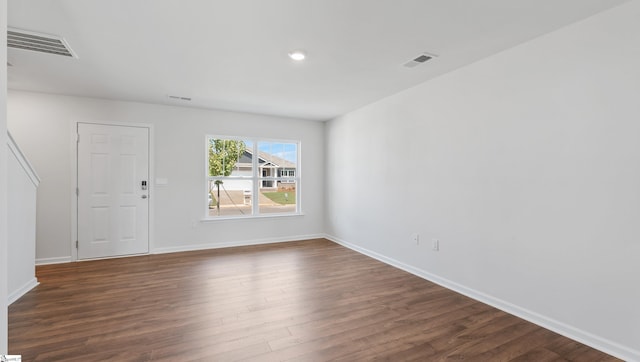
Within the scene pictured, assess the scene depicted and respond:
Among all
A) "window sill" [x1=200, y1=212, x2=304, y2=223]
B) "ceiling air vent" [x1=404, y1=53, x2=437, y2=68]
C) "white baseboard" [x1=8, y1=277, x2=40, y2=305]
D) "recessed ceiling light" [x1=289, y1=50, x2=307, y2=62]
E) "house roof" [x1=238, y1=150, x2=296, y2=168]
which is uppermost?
"ceiling air vent" [x1=404, y1=53, x2=437, y2=68]

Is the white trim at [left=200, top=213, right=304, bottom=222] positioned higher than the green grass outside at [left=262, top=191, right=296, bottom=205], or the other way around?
the green grass outside at [left=262, top=191, right=296, bottom=205]

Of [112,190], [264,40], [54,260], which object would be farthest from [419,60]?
[54,260]

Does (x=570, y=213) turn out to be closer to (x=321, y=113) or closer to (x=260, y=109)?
(x=321, y=113)

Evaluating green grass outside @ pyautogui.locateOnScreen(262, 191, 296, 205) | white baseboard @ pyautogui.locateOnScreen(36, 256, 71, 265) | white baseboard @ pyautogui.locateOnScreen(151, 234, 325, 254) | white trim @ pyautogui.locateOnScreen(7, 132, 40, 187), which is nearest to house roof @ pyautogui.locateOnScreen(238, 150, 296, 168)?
green grass outside @ pyautogui.locateOnScreen(262, 191, 296, 205)

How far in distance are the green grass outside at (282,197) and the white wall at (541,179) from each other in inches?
102

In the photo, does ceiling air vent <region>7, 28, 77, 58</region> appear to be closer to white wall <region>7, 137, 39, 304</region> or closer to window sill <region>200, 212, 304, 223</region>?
white wall <region>7, 137, 39, 304</region>

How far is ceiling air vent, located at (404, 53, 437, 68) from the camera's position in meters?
2.92

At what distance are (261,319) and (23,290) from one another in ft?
8.83

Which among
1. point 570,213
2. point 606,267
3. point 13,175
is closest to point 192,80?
point 13,175

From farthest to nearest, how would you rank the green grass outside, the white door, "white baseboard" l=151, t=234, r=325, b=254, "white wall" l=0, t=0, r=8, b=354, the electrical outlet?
the green grass outside < "white baseboard" l=151, t=234, r=325, b=254 < the white door < the electrical outlet < "white wall" l=0, t=0, r=8, b=354

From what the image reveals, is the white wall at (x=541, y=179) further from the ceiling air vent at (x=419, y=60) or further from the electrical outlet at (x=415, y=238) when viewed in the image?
the ceiling air vent at (x=419, y=60)

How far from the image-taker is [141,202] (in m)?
4.75

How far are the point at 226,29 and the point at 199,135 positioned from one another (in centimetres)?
303

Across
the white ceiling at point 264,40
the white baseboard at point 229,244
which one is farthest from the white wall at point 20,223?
the white baseboard at point 229,244
